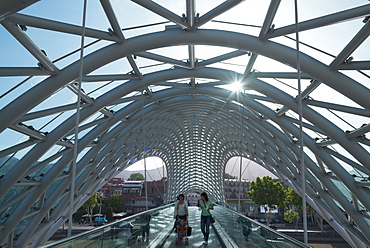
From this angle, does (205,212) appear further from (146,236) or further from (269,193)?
(269,193)

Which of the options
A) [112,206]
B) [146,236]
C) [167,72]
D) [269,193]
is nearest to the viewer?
[146,236]

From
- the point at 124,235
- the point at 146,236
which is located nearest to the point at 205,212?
the point at 146,236

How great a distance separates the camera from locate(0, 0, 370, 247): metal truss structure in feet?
34.0

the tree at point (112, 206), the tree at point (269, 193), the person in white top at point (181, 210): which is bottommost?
the tree at point (112, 206)

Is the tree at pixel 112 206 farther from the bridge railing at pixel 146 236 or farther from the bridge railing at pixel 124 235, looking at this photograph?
the bridge railing at pixel 146 236

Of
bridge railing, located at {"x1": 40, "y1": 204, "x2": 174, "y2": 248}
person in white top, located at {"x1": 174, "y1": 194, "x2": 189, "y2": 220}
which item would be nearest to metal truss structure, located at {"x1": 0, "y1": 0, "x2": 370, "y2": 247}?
bridge railing, located at {"x1": 40, "y1": 204, "x2": 174, "y2": 248}

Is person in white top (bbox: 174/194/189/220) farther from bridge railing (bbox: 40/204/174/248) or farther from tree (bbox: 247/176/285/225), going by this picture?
tree (bbox: 247/176/285/225)

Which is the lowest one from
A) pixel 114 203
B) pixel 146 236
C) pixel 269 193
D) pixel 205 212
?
pixel 114 203

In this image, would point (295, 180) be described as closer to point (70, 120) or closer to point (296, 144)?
point (296, 144)

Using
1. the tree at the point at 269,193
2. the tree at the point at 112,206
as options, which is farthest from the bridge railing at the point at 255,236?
the tree at the point at 112,206

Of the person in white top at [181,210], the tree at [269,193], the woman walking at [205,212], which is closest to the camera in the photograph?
the woman walking at [205,212]

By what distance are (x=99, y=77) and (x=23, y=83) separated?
3655mm

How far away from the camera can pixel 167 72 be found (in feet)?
59.1

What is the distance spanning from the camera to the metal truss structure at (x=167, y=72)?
34.0 ft
